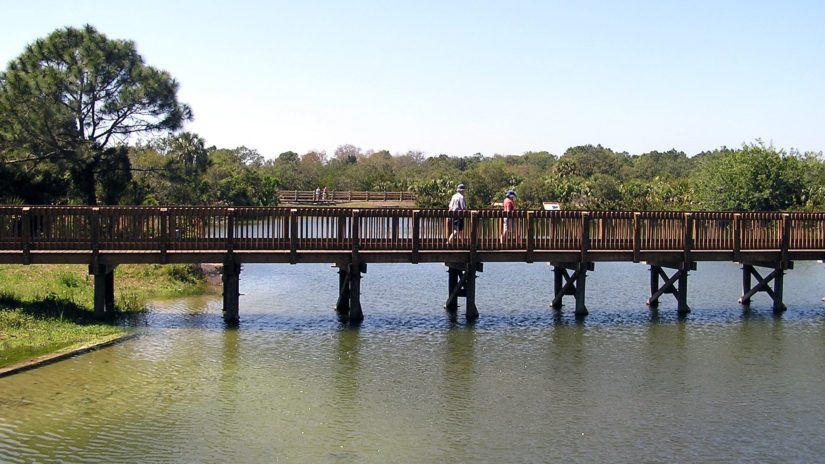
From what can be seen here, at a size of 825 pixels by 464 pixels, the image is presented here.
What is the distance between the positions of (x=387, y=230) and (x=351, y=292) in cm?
208

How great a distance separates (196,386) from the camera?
18.0 m

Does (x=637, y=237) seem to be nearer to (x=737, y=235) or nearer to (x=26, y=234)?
(x=737, y=235)

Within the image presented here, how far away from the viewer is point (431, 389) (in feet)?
59.9

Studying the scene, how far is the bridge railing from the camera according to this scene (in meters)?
23.9

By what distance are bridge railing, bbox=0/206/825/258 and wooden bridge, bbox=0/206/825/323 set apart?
0.10 feet

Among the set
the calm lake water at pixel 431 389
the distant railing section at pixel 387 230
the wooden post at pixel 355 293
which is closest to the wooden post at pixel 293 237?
the distant railing section at pixel 387 230

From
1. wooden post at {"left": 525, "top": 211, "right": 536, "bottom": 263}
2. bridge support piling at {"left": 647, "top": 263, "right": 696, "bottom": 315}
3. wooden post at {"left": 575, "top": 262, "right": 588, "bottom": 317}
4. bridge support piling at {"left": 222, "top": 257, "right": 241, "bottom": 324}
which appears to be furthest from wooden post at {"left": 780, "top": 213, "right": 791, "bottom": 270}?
bridge support piling at {"left": 222, "top": 257, "right": 241, "bottom": 324}

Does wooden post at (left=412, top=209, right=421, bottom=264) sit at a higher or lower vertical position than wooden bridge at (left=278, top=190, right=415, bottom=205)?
lower

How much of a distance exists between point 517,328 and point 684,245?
250 inches

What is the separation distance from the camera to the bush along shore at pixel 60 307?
20.0 meters

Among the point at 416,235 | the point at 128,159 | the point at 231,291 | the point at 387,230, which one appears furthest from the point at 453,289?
the point at 128,159

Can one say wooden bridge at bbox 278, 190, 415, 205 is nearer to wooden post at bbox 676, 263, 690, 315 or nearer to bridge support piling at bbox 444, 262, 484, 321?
bridge support piling at bbox 444, 262, 484, 321

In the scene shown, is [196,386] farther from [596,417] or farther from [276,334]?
[596,417]

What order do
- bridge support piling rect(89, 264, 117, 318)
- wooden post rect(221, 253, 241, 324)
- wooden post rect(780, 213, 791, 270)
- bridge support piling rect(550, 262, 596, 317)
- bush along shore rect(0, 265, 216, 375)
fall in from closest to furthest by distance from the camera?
bush along shore rect(0, 265, 216, 375) < bridge support piling rect(89, 264, 117, 318) < wooden post rect(221, 253, 241, 324) < bridge support piling rect(550, 262, 596, 317) < wooden post rect(780, 213, 791, 270)
